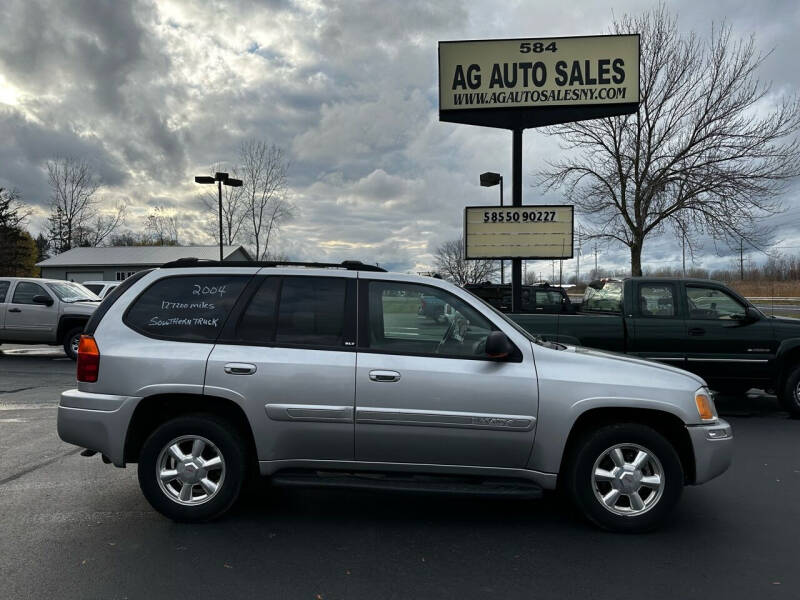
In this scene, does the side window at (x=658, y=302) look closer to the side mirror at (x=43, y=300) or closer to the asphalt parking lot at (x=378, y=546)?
the asphalt parking lot at (x=378, y=546)

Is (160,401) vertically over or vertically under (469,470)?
over

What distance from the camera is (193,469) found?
13.6 ft

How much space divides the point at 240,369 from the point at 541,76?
11368 mm

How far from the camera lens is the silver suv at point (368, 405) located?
4.01 meters

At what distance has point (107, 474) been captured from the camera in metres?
5.35

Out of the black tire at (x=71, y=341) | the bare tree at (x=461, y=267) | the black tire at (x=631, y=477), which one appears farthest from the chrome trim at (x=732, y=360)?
the bare tree at (x=461, y=267)

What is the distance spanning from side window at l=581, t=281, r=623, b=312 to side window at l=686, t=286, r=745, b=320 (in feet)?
3.03

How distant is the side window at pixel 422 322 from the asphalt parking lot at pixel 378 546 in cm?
128

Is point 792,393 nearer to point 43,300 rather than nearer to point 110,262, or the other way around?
point 43,300

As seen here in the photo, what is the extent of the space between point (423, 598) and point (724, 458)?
2.41 m

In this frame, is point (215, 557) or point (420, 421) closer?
point (215, 557)

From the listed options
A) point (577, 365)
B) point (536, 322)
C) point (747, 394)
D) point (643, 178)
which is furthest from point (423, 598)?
point (643, 178)

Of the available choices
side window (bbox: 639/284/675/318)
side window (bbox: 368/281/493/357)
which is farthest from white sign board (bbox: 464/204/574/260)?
side window (bbox: 368/281/493/357)

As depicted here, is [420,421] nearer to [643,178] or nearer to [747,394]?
[747,394]
